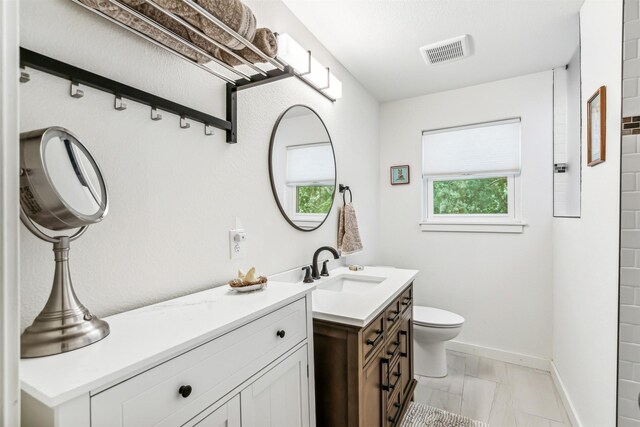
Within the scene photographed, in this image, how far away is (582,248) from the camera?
173 cm

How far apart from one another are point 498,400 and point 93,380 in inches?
95.8

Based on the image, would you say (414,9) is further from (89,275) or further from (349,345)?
(89,275)

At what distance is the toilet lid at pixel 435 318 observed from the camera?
2.22 meters

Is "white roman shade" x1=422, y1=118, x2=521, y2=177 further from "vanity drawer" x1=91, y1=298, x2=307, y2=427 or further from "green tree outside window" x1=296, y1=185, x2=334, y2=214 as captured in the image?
"vanity drawer" x1=91, y1=298, x2=307, y2=427

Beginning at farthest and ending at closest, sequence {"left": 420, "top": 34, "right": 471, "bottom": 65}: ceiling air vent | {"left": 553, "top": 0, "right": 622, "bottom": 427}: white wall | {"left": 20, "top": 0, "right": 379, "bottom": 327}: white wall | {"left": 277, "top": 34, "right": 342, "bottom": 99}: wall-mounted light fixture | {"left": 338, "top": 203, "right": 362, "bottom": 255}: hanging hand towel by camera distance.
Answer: {"left": 338, "top": 203, "right": 362, "bottom": 255}: hanging hand towel, {"left": 420, "top": 34, "right": 471, "bottom": 65}: ceiling air vent, {"left": 277, "top": 34, "right": 342, "bottom": 99}: wall-mounted light fixture, {"left": 553, "top": 0, "right": 622, "bottom": 427}: white wall, {"left": 20, "top": 0, "right": 379, "bottom": 327}: white wall

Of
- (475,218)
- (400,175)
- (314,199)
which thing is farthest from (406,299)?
(400,175)

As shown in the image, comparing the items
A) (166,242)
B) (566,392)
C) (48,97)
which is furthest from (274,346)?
(566,392)

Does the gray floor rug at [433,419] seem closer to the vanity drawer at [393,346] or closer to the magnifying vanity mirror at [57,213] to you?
the vanity drawer at [393,346]

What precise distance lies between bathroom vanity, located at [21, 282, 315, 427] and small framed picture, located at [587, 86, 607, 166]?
1492mm

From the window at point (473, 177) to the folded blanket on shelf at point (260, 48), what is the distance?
2.20 metres

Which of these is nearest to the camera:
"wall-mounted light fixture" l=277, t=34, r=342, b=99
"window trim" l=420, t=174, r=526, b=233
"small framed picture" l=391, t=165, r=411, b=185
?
"wall-mounted light fixture" l=277, t=34, r=342, b=99

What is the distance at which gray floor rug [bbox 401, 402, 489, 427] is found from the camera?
6.07 ft

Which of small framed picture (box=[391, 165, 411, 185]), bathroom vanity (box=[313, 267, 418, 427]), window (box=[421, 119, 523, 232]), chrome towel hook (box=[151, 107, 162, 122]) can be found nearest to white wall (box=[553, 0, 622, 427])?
window (box=[421, 119, 523, 232])

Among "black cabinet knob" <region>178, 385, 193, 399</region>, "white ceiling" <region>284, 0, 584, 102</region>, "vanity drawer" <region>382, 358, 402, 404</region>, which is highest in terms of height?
"white ceiling" <region>284, 0, 584, 102</region>
